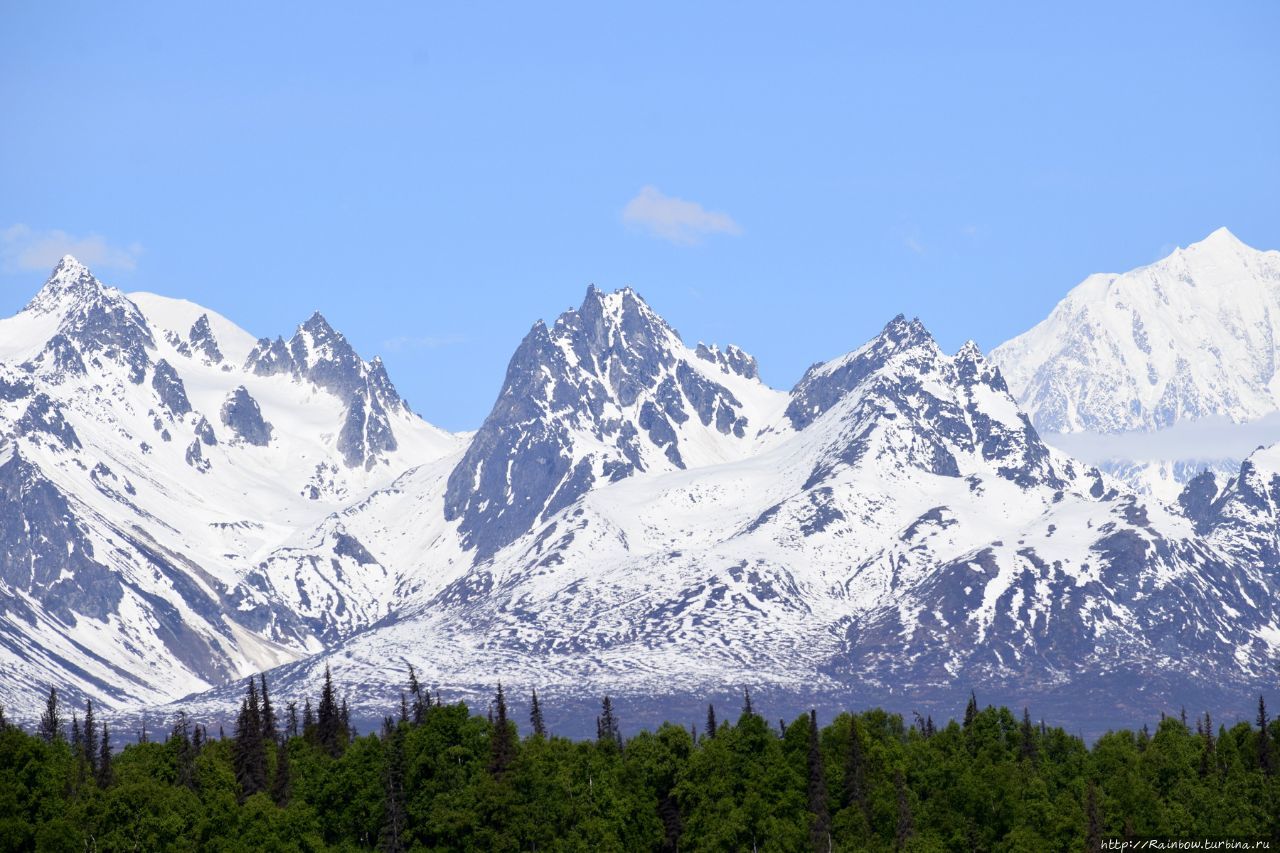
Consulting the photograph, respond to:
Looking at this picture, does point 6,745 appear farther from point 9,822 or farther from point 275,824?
point 275,824

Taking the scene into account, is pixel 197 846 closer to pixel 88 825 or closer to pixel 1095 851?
pixel 88 825

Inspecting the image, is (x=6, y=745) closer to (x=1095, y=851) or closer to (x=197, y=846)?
(x=197, y=846)

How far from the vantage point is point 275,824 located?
653 feet

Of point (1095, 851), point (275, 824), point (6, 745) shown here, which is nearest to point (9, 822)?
point (6, 745)

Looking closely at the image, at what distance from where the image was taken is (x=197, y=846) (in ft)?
638

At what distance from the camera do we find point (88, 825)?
190 meters

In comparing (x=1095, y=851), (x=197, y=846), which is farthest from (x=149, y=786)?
(x=1095, y=851)

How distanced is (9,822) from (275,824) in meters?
24.1

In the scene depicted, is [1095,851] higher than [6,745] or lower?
lower

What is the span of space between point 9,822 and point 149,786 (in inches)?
557

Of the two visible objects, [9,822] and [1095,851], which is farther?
[1095,851]

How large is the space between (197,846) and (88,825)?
9.71m

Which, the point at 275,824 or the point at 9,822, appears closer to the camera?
the point at 9,822

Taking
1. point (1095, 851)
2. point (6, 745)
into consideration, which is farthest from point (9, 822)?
point (1095, 851)
